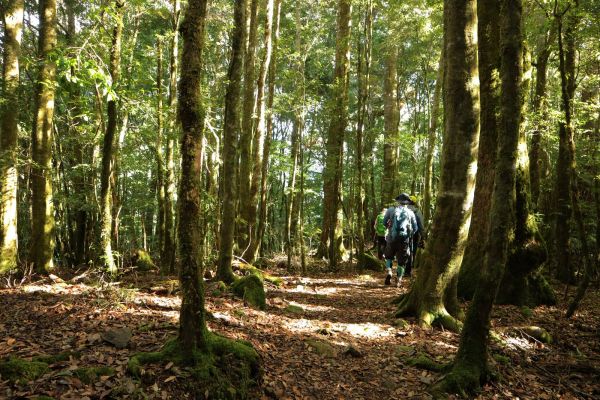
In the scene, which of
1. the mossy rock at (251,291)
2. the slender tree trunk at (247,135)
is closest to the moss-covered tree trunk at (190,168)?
the mossy rock at (251,291)

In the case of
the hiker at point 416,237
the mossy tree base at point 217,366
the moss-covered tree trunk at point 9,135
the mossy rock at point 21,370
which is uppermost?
the moss-covered tree trunk at point 9,135

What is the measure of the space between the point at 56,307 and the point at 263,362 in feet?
11.5

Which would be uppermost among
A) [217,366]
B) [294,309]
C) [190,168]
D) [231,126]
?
[231,126]

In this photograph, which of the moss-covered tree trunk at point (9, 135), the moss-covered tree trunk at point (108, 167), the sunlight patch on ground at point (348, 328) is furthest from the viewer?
the moss-covered tree trunk at point (9, 135)

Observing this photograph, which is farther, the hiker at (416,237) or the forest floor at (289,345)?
the hiker at (416,237)

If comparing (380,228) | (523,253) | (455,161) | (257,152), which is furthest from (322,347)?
(380,228)

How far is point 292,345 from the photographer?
6.05m

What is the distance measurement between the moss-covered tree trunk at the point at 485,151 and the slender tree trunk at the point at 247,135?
6.49 meters

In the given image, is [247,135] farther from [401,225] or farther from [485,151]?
[485,151]

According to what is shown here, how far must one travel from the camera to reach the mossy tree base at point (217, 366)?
155 inches

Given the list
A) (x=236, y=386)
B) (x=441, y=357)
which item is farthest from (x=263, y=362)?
(x=441, y=357)

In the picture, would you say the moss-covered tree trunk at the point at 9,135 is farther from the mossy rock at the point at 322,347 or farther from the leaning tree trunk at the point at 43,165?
the mossy rock at the point at 322,347

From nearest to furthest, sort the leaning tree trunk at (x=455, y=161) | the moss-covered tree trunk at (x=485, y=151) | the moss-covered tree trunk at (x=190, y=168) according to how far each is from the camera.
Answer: the moss-covered tree trunk at (x=190, y=168) < the leaning tree trunk at (x=455, y=161) < the moss-covered tree trunk at (x=485, y=151)

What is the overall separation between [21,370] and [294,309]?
5242mm
